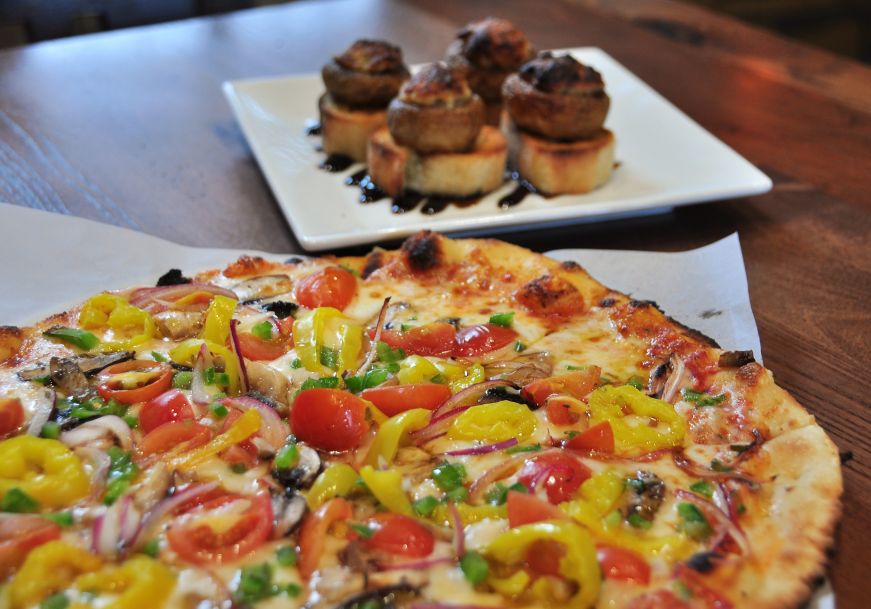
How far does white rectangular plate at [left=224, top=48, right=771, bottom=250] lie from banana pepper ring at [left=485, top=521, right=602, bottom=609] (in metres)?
2.15

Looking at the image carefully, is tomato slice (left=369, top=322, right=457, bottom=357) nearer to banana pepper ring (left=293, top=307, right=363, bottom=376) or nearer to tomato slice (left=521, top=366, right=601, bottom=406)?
banana pepper ring (left=293, top=307, right=363, bottom=376)

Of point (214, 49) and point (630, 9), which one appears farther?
point (630, 9)

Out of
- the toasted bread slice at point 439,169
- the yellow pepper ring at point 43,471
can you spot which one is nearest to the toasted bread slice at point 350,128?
the toasted bread slice at point 439,169

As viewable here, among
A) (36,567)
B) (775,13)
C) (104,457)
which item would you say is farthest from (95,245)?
(775,13)

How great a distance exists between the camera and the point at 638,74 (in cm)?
681

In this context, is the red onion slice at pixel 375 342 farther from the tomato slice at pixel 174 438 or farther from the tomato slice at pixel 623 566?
the tomato slice at pixel 623 566

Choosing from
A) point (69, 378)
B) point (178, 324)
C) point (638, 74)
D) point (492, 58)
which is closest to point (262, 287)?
point (178, 324)

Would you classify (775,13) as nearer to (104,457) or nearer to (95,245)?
(95,245)

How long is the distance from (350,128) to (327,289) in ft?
5.89

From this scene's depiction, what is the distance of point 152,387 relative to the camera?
2988mm

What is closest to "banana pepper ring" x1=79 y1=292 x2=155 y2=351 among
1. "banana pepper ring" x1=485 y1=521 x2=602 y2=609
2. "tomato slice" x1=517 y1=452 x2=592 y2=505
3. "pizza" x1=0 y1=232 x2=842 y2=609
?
"pizza" x1=0 y1=232 x2=842 y2=609

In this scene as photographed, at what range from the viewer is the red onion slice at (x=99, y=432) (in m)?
2.76

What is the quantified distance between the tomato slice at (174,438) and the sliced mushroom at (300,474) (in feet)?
0.95

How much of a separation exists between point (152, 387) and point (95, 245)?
1.37 m
